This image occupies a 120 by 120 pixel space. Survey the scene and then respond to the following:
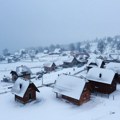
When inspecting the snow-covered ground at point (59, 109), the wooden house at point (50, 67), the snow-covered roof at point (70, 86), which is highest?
the snow-covered roof at point (70, 86)

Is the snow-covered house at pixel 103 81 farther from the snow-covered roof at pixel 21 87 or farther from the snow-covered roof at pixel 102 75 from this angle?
the snow-covered roof at pixel 21 87

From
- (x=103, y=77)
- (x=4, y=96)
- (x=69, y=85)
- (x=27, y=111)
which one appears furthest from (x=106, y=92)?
(x=4, y=96)

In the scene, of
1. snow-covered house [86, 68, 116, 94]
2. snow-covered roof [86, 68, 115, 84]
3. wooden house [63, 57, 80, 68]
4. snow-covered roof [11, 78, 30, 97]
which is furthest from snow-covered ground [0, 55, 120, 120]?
wooden house [63, 57, 80, 68]

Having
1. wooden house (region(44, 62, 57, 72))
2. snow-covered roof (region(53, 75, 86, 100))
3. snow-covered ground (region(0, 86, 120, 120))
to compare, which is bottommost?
snow-covered ground (region(0, 86, 120, 120))

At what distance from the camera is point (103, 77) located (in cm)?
3875

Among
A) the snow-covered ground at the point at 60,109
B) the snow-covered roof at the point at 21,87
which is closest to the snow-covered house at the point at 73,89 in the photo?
the snow-covered ground at the point at 60,109

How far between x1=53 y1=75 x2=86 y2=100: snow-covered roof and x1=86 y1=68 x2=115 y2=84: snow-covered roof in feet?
19.4

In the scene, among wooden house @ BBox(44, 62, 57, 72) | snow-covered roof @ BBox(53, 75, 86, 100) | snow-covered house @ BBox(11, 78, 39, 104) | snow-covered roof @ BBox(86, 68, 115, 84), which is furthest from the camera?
wooden house @ BBox(44, 62, 57, 72)

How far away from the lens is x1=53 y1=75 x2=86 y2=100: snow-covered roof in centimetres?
3344

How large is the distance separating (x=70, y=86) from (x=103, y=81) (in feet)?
25.1

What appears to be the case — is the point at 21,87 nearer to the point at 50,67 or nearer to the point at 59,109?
the point at 59,109

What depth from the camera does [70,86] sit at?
3500cm

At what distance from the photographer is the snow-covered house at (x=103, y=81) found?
124ft

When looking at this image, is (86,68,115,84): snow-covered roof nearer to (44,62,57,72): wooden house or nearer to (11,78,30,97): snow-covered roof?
(11,78,30,97): snow-covered roof
